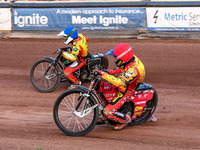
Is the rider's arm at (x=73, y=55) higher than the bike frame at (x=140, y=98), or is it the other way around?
the rider's arm at (x=73, y=55)

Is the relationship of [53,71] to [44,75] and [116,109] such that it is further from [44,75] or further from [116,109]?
[116,109]

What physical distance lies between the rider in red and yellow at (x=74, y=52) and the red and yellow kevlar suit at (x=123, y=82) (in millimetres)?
2872

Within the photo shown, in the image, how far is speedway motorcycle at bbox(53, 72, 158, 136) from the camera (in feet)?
19.4

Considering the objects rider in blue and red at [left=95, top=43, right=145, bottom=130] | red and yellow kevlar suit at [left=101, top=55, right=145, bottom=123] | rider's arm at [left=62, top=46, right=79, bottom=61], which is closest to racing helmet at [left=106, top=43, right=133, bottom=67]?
rider in blue and red at [left=95, top=43, right=145, bottom=130]

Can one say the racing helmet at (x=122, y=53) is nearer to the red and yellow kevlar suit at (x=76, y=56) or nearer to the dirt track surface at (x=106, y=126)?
the dirt track surface at (x=106, y=126)

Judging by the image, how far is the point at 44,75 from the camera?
9.30 m

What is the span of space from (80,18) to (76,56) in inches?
175

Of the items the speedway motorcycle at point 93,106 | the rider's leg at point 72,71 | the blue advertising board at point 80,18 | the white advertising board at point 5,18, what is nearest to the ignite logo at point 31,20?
the blue advertising board at point 80,18

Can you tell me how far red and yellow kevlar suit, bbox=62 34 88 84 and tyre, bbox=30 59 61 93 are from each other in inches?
12.8

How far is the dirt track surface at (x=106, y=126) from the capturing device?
19.1ft

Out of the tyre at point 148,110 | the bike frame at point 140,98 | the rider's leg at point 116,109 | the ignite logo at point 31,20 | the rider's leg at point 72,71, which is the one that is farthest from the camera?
the ignite logo at point 31,20

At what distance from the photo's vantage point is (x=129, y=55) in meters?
6.03

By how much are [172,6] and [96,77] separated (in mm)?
7665

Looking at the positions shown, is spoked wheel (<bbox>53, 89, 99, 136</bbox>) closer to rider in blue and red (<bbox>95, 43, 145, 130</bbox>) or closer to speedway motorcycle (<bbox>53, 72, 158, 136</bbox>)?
speedway motorcycle (<bbox>53, 72, 158, 136</bbox>)
